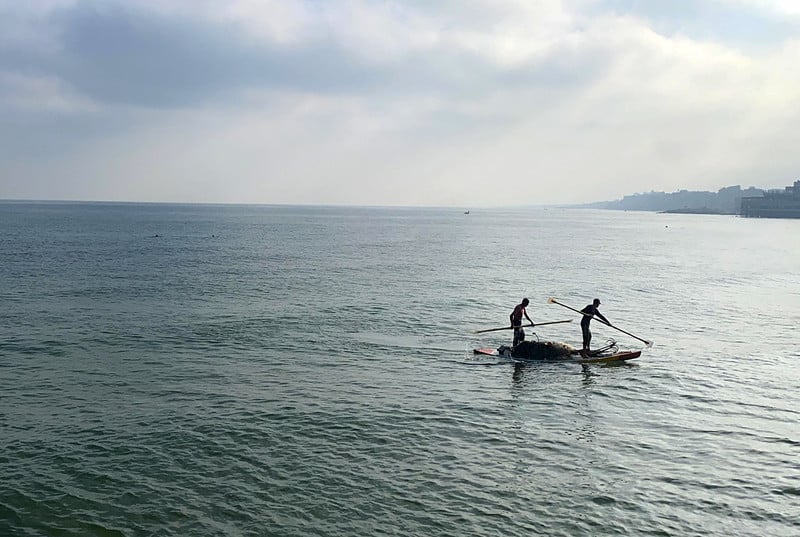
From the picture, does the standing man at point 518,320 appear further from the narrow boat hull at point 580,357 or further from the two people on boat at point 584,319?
the narrow boat hull at point 580,357

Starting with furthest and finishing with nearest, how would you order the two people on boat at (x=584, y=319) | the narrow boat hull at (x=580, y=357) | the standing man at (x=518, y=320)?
1. the standing man at (x=518, y=320)
2. the two people on boat at (x=584, y=319)
3. the narrow boat hull at (x=580, y=357)

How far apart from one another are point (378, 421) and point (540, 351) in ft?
40.0

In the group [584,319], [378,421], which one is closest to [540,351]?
[584,319]

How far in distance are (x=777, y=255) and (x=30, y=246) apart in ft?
382

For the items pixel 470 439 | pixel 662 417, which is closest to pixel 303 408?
pixel 470 439

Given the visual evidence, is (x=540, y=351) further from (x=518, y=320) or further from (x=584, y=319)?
(x=584, y=319)

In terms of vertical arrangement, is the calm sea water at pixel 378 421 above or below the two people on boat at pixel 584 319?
below

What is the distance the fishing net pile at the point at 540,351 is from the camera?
32.0 meters

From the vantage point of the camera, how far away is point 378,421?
75.2 feet

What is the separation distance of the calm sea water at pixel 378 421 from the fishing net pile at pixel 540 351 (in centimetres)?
102

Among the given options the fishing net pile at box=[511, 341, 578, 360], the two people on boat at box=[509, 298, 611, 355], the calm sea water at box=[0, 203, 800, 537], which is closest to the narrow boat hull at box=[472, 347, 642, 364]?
the fishing net pile at box=[511, 341, 578, 360]

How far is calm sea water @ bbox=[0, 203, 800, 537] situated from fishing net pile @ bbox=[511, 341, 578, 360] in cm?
102

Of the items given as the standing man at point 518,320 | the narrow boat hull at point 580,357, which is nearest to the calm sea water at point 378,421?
the narrow boat hull at point 580,357

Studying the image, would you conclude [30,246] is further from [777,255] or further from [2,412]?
[777,255]
